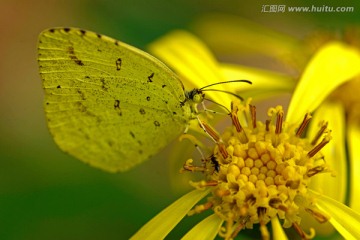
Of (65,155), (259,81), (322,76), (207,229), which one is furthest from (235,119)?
(65,155)

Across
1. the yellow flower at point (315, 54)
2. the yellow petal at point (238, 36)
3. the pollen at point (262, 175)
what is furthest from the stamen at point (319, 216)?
the yellow petal at point (238, 36)

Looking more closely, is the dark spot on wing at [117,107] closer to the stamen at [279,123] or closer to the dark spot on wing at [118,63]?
the dark spot on wing at [118,63]

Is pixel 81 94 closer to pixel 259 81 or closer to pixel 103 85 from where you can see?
pixel 103 85

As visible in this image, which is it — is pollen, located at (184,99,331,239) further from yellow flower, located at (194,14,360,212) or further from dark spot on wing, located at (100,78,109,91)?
dark spot on wing, located at (100,78,109,91)

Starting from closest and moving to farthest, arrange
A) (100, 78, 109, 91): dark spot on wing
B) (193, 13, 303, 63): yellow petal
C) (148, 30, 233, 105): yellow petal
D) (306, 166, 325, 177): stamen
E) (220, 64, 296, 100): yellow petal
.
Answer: (306, 166, 325, 177): stamen, (100, 78, 109, 91): dark spot on wing, (148, 30, 233, 105): yellow petal, (220, 64, 296, 100): yellow petal, (193, 13, 303, 63): yellow petal

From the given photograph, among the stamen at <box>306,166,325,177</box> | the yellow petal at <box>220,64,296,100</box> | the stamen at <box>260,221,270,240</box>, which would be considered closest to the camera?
the stamen at <box>260,221,270,240</box>

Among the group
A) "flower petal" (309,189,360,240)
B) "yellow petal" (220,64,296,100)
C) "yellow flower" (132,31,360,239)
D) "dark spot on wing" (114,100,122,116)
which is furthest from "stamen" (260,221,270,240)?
"yellow petal" (220,64,296,100)
